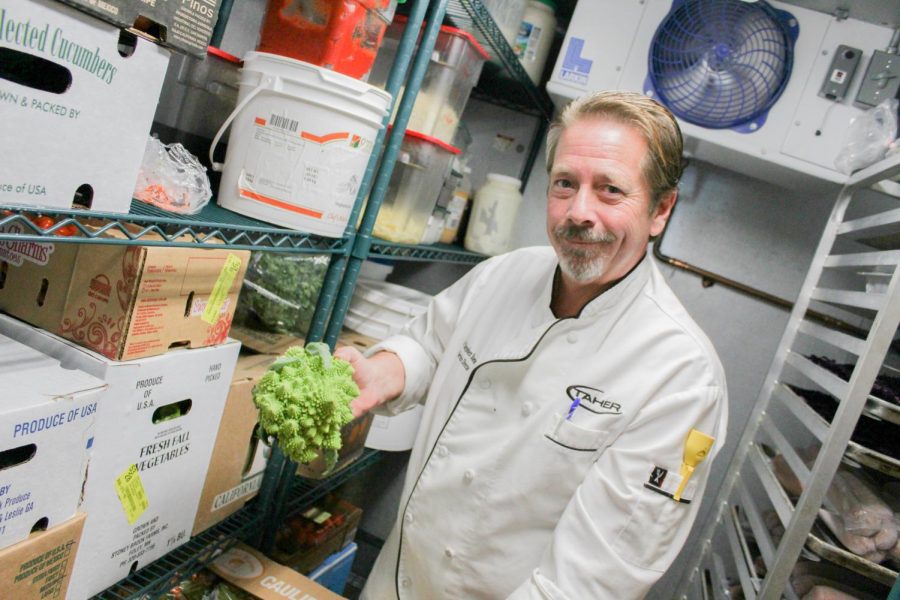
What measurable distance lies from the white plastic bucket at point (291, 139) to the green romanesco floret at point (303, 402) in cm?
31

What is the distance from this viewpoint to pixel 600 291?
1.39 metres

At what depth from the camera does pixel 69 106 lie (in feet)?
2.44

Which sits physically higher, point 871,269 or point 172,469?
point 871,269

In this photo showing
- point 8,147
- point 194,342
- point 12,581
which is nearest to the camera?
point 8,147

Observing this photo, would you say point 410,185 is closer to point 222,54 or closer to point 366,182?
point 366,182

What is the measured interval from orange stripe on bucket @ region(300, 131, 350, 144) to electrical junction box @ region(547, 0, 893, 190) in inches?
48.0

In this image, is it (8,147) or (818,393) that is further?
(818,393)

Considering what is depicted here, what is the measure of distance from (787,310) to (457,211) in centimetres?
140

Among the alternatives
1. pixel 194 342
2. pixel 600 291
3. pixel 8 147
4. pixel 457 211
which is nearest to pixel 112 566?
pixel 194 342

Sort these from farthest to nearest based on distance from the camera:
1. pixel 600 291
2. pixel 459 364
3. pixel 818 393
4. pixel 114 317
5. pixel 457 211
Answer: pixel 457 211
pixel 818 393
pixel 459 364
pixel 600 291
pixel 114 317

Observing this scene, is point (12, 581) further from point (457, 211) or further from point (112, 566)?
point (457, 211)

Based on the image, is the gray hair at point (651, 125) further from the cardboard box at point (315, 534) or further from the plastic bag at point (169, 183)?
the cardboard box at point (315, 534)

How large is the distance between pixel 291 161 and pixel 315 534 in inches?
51.9

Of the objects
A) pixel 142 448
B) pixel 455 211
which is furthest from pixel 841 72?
pixel 142 448
